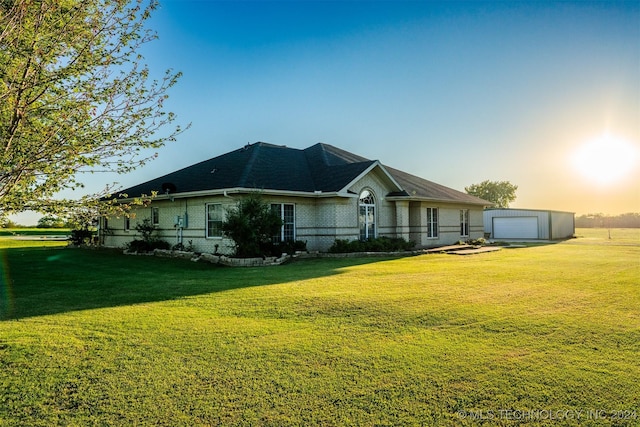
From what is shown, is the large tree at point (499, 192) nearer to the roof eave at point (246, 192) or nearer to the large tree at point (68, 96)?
the roof eave at point (246, 192)

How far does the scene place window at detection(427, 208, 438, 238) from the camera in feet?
80.3

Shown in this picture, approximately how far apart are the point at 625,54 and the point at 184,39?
55.4 ft

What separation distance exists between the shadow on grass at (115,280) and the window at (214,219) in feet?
6.52

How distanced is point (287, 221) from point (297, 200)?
1.18 meters

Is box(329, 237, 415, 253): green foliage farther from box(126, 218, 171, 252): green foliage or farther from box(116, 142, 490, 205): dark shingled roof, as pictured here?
box(126, 218, 171, 252): green foliage

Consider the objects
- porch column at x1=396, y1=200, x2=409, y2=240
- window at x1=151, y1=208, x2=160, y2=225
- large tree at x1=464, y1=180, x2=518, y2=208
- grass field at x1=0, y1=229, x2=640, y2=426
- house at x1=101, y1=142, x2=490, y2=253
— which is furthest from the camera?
large tree at x1=464, y1=180, x2=518, y2=208

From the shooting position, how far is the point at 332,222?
19.5m

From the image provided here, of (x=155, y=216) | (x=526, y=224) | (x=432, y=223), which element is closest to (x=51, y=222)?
(x=155, y=216)

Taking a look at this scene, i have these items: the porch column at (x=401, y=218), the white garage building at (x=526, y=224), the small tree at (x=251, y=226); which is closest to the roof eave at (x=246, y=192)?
the small tree at (x=251, y=226)

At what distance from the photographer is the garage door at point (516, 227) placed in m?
A: 35.9

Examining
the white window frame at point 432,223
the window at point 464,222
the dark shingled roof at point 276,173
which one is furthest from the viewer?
the window at point 464,222

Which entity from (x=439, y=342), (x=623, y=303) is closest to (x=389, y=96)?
(x=623, y=303)

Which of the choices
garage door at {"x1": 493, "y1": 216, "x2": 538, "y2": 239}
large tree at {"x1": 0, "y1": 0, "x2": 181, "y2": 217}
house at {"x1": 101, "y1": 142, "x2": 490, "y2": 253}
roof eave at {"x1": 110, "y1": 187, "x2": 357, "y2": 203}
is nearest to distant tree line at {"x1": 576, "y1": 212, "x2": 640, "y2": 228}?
garage door at {"x1": 493, "y1": 216, "x2": 538, "y2": 239}

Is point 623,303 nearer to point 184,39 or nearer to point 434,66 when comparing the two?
point 434,66
